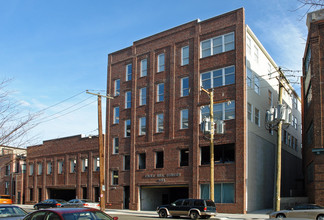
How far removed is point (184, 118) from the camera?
37750 millimetres

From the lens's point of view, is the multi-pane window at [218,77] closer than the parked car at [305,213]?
No

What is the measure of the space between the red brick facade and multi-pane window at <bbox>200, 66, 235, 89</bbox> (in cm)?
43

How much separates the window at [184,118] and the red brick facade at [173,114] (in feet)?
1.41

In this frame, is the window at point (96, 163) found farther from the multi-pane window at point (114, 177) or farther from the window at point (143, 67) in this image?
the window at point (143, 67)

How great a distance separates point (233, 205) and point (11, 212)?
845 inches

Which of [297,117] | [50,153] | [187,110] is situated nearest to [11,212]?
[187,110]

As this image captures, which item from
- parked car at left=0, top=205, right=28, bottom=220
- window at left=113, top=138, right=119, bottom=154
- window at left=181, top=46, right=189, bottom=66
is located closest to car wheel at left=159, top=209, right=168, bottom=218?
parked car at left=0, top=205, right=28, bottom=220

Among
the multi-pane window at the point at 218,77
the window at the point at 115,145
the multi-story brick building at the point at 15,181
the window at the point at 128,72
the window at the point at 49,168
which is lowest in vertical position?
the multi-story brick building at the point at 15,181

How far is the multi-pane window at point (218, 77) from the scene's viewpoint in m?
34.9

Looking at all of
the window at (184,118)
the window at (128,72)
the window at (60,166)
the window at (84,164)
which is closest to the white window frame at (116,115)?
the window at (128,72)

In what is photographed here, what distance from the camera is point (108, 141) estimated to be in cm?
4500

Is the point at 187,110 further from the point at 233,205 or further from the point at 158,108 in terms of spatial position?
the point at 233,205

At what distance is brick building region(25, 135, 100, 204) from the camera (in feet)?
153

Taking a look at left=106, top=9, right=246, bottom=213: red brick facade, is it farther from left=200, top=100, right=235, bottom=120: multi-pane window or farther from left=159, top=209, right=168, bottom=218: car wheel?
left=159, top=209, right=168, bottom=218: car wheel
